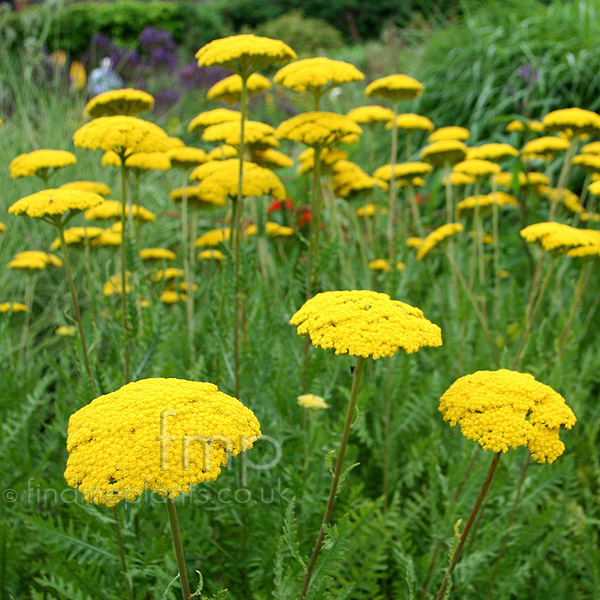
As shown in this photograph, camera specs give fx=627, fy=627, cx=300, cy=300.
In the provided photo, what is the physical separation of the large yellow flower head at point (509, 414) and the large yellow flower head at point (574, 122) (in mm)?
1567

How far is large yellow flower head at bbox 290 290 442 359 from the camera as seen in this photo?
3.56ft

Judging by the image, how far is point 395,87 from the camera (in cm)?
240

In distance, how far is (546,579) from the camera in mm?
2033

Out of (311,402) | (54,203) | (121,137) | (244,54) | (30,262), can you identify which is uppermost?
(244,54)

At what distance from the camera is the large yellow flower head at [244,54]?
5.36ft

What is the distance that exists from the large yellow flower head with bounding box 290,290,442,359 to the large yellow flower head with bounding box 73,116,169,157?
0.76 m

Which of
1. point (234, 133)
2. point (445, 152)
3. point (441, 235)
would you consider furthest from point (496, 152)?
point (234, 133)

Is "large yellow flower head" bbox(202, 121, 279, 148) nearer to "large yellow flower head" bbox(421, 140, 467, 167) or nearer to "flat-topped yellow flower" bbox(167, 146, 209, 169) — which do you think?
"flat-topped yellow flower" bbox(167, 146, 209, 169)

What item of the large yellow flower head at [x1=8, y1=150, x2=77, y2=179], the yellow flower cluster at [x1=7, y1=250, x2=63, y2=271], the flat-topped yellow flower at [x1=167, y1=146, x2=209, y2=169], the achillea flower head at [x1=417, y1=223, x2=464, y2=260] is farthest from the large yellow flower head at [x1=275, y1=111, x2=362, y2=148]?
the yellow flower cluster at [x1=7, y1=250, x2=63, y2=271]

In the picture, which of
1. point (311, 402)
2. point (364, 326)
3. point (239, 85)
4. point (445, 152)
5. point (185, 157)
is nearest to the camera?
point (364, 326)

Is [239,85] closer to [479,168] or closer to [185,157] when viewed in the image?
[185,157]

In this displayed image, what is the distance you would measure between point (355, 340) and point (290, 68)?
3.89 ft

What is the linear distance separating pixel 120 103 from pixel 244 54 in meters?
0.52

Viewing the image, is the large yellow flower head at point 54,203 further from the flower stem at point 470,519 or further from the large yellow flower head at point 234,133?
the flower stem at point 470,519
